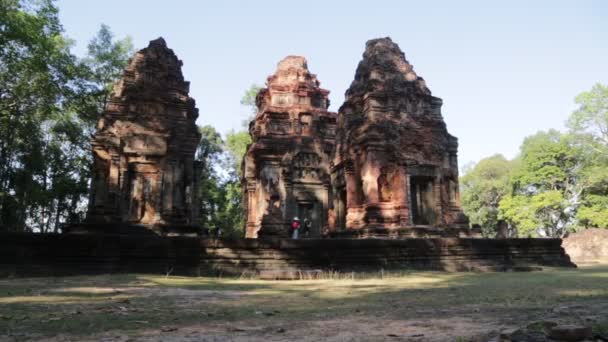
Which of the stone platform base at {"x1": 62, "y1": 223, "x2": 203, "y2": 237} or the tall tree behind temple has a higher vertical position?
the tall tree behind temple

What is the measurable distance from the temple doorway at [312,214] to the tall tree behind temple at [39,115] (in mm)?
11888

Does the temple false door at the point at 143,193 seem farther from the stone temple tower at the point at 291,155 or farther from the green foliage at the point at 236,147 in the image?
the green foliage at the point at 236,147

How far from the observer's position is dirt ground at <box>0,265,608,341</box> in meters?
2.64

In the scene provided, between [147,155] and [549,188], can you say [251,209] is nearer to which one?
[147,155]


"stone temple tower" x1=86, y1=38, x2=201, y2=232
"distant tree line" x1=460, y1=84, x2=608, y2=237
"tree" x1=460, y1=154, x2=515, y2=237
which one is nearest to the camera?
"stone temple tower" x1=86, y1=38, x2=201, y2=232

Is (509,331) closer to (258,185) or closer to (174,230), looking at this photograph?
(174,230)

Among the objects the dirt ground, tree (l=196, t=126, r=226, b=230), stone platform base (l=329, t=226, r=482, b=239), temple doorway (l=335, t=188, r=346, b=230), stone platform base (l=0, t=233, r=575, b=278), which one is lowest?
the dirt ground

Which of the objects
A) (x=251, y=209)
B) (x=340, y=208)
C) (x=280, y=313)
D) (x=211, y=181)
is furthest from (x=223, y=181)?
(x=280, y=313)

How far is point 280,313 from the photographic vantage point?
12.0ft

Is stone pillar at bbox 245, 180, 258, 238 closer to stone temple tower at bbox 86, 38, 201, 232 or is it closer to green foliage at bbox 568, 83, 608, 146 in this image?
stone temple tower at bbox 86, 38, 201, 232

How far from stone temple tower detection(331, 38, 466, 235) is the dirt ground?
739 cm

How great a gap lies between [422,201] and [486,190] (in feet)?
99.3

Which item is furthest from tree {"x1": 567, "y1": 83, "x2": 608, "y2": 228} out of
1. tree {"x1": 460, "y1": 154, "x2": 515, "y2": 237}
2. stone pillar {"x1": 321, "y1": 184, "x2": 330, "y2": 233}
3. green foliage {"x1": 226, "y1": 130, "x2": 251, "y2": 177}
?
green foliage {"x1": 226, "y1": 130, "x2": 251, "y2": 177}

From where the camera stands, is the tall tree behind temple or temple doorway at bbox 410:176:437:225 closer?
temple doorway at bbox 410:176:437:225
